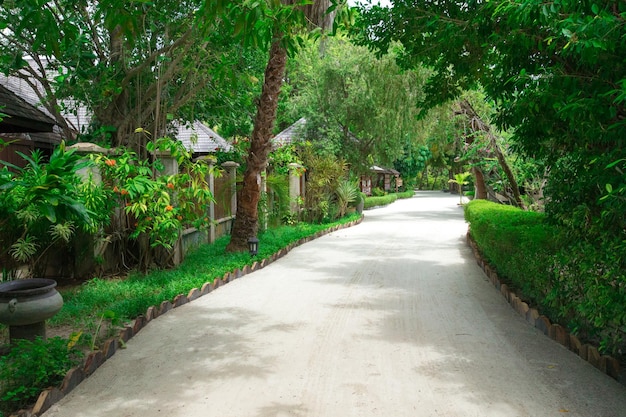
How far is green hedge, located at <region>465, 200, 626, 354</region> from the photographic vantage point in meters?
4.35

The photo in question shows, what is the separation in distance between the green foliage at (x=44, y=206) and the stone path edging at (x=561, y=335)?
489 cm

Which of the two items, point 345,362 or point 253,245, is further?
point 253,245

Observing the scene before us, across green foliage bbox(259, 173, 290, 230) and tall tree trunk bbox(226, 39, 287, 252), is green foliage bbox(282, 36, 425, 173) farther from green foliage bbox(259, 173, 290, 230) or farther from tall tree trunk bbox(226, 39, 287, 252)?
tall tree trunk bbox(226, 39, 287, 252)

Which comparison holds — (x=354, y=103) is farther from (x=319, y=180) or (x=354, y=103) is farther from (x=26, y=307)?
(x=26, y=307)

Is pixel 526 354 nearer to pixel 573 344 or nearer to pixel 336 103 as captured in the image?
pixel 573 344

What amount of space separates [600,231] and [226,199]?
449 inches

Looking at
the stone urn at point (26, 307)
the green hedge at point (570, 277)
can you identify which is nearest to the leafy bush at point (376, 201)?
the green hedge at point (570, 277)

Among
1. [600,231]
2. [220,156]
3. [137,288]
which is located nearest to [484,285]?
[600,231]

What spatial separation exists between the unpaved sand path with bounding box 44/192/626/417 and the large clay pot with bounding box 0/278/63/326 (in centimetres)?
78

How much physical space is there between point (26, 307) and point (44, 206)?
47.5 inches

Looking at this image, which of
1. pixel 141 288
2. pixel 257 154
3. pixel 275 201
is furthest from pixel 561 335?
pixel 275 201

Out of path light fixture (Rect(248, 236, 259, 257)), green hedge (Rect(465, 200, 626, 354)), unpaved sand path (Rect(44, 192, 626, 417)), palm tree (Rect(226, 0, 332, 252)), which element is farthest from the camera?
palm tree (Rect(226, 0, 332, 252))

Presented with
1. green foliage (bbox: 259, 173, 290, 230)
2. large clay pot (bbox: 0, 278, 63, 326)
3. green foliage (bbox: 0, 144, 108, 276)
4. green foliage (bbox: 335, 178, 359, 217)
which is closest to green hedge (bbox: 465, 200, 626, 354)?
green foliage (bbox: 0, 144, 108, 276)

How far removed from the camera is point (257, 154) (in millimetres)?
12297
